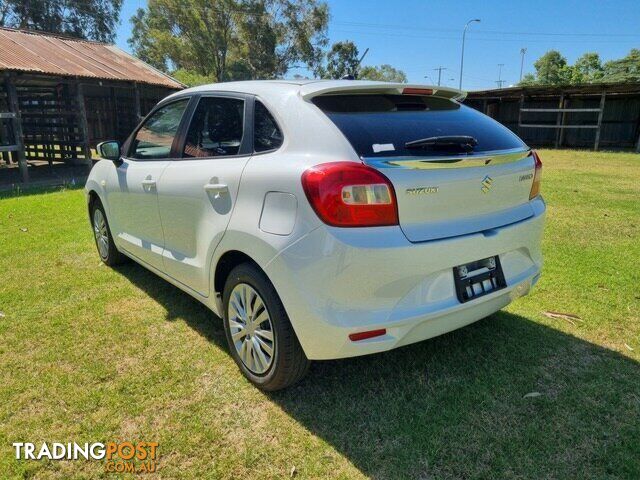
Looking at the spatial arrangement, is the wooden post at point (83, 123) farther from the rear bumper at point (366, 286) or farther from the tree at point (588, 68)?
the tree at point (588, 68)

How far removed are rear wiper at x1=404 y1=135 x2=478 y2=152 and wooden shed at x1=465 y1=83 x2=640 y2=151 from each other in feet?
64.6

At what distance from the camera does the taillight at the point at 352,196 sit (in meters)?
2.15

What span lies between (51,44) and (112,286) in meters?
13.5

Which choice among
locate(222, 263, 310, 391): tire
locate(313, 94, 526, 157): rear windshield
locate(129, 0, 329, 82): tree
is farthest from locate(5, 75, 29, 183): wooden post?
locate(129, 0, 329, 82): tree

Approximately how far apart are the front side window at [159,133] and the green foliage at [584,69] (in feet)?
228

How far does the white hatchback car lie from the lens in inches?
85.8

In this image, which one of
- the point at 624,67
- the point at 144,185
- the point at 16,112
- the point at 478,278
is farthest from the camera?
the point at 624,67

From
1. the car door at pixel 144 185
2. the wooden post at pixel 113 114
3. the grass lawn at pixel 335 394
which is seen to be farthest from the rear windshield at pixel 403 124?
the wooden post at pixel 113 114

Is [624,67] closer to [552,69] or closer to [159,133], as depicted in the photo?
[552,69]

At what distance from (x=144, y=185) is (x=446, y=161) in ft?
7.71

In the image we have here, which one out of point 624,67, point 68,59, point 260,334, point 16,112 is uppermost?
point 624,67

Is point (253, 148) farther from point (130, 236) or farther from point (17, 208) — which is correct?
point (17, 208)

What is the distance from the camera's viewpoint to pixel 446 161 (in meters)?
2.35

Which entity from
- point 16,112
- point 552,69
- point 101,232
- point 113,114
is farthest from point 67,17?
point 552,69
